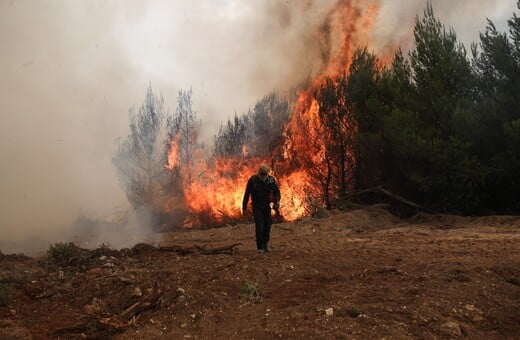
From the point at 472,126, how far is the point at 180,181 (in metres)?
14.8

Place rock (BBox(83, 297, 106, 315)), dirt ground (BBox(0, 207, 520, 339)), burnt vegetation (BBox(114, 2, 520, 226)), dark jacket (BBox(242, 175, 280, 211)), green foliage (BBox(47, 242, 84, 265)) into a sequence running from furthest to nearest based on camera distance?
burnt vegetation (BBox(114, 2, 520, 226))
dark jacket (BBox(242, 175, 280, 211))
green foliage (BBox(47, 242, 84, 265))
rock (BBox(83, 297, 106, 315))
dirt ground (BBox(0, 207, 520, 339))

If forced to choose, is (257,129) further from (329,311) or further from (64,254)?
(329,311)

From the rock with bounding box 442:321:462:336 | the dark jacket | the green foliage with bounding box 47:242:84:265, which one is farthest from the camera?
the dark jacket

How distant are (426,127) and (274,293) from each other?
11.2 metres

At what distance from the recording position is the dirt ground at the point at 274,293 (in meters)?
5.46

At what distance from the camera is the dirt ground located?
5457 mm

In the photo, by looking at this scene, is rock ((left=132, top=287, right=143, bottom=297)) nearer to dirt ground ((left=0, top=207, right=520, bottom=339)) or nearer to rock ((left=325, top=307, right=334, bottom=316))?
dirt ground ((left=0, top=207, right=520, bottom=339))

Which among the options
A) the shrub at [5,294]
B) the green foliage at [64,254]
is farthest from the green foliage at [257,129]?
the shrub at [5,294]

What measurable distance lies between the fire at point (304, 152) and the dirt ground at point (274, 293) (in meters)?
10.0

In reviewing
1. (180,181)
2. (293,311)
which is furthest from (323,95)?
(293,311)

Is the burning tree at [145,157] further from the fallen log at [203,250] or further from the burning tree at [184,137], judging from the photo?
the fallen log at [203,250]

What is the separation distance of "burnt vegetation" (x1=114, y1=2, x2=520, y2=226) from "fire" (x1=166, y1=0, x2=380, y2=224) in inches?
6.0

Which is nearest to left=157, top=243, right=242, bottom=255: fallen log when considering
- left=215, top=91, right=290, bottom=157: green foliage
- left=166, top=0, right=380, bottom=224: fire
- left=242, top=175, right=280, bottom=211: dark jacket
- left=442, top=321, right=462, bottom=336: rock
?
left=242, top=175, right=280, bottom=211: dark jacket

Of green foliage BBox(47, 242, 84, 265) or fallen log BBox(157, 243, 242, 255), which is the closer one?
green foliage BBox(47, 242, 84, 265)
